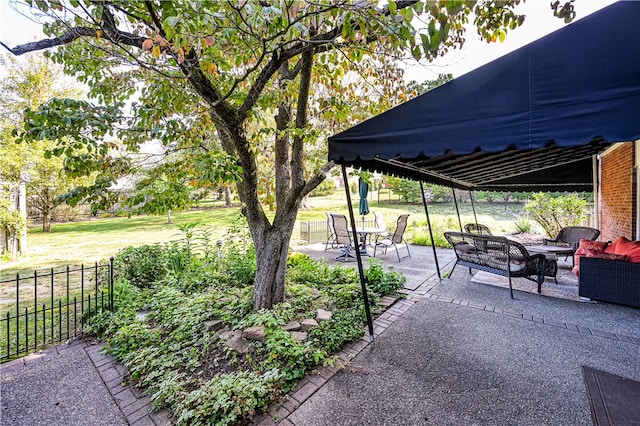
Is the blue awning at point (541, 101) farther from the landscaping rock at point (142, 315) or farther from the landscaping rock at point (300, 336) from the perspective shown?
the landscaping rock at point (142, 315)

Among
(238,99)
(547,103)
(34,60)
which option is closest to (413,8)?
(547,103)

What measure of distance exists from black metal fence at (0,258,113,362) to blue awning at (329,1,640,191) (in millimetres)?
3736

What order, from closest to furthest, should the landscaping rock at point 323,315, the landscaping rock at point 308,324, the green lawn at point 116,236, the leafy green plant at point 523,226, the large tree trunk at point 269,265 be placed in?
the landscaping rock at point 308,324 < the landscaping rock at point 323,315 < the large tree trunk at point 269,265 < the green lawn at point 116,236 < the leafy green plant at point 523,226

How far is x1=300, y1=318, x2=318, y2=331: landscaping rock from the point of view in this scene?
3.05 metres

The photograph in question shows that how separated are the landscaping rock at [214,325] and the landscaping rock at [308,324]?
0.94m

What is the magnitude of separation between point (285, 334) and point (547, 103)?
2.82 m

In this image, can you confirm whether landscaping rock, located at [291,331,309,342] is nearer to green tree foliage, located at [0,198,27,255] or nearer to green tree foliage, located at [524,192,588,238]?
green tree foliage, located at [0,198,27,255]

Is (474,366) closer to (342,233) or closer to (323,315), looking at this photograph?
(323,315)

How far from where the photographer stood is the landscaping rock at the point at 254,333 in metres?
2.82

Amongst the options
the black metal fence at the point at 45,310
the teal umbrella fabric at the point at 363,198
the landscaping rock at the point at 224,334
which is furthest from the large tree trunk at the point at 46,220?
the landscaping rock at the point at 224,334

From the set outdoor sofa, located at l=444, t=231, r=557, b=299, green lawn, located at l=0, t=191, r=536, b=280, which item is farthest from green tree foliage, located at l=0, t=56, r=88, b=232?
outdoor sofa, located at l=444, t=231, r=557, b=299

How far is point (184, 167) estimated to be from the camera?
3324 mm

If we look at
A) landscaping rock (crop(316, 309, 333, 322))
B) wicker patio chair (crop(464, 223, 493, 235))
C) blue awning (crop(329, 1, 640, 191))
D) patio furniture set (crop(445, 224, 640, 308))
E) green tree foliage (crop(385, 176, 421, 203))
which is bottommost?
landscaping rock (crop(316, 309, 333, 322))

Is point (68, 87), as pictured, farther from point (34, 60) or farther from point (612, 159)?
point (612, 159)
